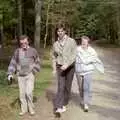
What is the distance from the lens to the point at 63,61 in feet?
31.3

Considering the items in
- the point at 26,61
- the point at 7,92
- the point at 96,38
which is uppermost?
the point at 26,61

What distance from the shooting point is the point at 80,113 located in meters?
9.68

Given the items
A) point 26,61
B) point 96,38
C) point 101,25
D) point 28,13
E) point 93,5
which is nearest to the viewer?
point 26,61

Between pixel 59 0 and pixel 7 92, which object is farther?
pixel 59 0

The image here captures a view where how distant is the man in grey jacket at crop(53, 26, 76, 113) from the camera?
31.3 feet

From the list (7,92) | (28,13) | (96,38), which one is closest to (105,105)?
(7,92)

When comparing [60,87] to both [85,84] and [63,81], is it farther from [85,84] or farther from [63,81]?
[85,84]

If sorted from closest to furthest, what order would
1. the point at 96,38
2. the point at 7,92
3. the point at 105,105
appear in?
the point at 105,105, the point at 7,92, the point at 96,38

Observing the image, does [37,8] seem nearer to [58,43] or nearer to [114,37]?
[58,43]

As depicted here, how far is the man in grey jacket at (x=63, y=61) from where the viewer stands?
31.3 ft

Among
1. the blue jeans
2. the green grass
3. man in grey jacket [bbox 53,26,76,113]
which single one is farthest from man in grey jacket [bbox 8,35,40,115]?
the blue jeans

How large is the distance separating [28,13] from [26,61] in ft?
127

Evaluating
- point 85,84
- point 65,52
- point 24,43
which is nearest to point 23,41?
point 24,43

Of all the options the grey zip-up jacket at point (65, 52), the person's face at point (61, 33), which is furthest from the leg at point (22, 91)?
the person's face at point (61, 33)
